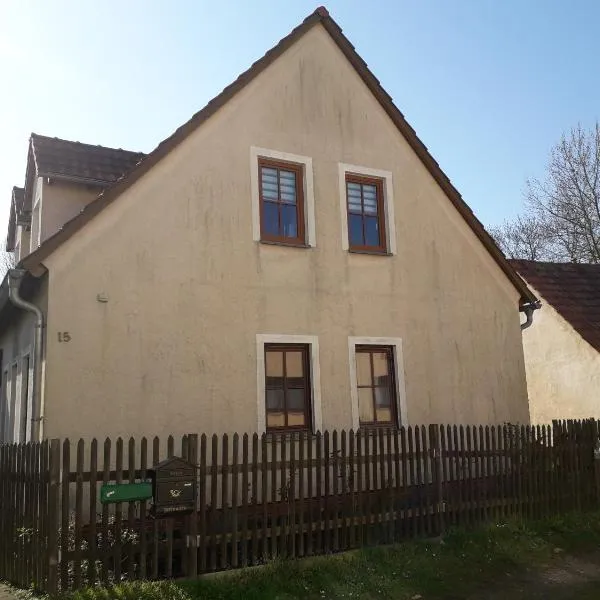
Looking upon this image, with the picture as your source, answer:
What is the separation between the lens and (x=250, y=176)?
407 inches

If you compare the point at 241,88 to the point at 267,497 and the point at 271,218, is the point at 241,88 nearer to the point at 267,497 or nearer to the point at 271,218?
the point at 271,218

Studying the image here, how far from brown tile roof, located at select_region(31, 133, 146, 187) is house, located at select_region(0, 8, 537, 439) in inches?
2.1

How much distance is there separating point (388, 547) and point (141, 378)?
3978 millimetres

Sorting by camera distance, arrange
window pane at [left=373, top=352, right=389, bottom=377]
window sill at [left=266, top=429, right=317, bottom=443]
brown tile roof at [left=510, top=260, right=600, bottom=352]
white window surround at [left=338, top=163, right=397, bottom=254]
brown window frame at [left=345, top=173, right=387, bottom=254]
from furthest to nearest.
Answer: brown tile roof at [left=510, top=260, right=600, bottom=352] → brown window frame at [left=345, top=173, right=387, bottom=254] → white window surround at [left=338, top=163, right=397, bottom=254] → window pane at [left=373, top=352, right=389, bottom=377] → window sill at [left=266, top=429, right=317, bottom=443]

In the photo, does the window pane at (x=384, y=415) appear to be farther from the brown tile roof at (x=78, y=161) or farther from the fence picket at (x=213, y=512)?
the brown tile roof at (x=78, y=161)

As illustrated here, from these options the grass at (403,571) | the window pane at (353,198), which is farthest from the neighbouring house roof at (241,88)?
the grass at (403,571)

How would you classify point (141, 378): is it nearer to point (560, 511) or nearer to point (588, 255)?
point (560, 511)

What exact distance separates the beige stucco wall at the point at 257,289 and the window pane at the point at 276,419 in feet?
1.22

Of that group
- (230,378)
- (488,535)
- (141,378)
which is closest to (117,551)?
(141,378)

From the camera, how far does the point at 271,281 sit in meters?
10.2

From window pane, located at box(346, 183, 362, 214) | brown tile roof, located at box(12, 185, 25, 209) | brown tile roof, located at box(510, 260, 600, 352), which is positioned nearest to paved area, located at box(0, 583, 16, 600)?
window pane, located at box(346, 183, 362, 214)

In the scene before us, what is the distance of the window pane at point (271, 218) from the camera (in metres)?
10.5

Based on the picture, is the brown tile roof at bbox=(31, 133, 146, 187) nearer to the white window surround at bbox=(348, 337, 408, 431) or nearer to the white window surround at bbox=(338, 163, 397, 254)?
the white window surround at bbox=(338, 163, 397, 254)

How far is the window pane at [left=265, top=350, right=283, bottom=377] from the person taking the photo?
10.0 meters
